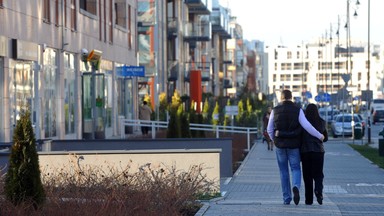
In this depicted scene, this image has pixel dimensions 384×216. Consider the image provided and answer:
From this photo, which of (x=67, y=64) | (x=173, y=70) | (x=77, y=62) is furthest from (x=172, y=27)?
(x=67, y=64)

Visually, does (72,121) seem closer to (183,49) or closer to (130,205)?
(130,205)

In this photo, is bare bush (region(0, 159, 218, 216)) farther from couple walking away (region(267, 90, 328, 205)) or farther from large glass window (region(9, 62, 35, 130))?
large glass window (region(9, 62, 35, 130))

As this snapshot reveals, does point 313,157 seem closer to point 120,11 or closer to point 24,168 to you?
point 24,168

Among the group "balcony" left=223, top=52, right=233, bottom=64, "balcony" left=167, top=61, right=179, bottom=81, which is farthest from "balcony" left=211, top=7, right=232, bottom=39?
"balcony" left=167, top=61, right=179, bottom=81

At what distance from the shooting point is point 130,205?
13.7m

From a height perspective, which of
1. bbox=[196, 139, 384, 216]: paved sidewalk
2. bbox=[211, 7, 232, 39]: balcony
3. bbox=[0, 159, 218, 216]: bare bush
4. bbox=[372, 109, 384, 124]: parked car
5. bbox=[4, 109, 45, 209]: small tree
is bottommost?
bbox=[372, 109, 384, 124]: parked car

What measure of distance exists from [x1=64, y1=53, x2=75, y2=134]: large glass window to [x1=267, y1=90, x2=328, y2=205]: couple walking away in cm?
2185

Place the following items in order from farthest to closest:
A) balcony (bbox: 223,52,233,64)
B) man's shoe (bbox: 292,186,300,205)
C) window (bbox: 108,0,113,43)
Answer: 1. balcony (bbox: 223,52,233,64)
2. window (bbox: 108,0,113,43)
3. man's shoe (bbox: 292,186,300,205)

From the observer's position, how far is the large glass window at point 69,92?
126ft

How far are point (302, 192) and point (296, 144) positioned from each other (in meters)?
4.09

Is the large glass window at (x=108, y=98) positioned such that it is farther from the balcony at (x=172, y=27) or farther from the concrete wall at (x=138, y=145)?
the balcony at (x=172, y=27)

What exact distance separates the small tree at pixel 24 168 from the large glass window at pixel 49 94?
2129 centimetres

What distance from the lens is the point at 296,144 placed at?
16844mm

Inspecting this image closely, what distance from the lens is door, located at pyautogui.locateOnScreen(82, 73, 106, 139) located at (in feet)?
137
